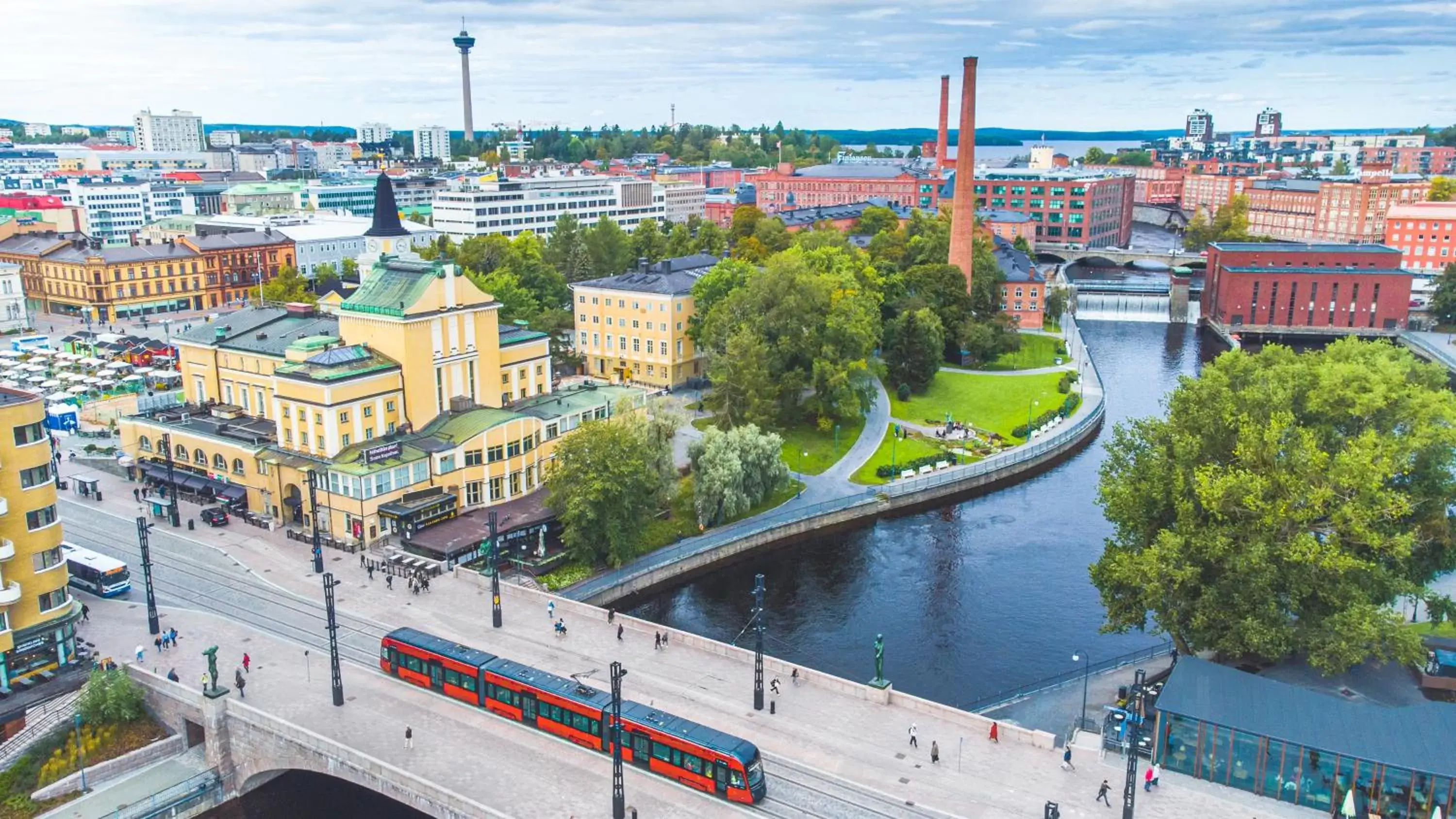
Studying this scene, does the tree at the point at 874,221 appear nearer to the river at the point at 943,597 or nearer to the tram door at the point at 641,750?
the river at the point at 943,597

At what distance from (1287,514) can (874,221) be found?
117 m

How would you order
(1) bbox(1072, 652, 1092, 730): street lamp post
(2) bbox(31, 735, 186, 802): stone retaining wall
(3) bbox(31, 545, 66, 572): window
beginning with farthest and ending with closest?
(3) bbox(31, 545, 66, 572): window, (1) bbox(1072, 652, 1092, 730): street lamp post, (2) bbox(31, 735, 186, 802): stone retaining wall

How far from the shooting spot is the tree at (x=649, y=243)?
139375mm

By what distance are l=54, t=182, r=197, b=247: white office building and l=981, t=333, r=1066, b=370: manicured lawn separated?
13678cm

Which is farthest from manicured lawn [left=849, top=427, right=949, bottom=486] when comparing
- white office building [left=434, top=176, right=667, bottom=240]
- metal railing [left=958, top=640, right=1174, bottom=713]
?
white office building [left=434, top=176, right=667, bottom=240]

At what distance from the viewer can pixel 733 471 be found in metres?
64.7

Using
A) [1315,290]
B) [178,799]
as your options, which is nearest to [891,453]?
[178,799]

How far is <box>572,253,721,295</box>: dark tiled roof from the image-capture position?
3809 inches

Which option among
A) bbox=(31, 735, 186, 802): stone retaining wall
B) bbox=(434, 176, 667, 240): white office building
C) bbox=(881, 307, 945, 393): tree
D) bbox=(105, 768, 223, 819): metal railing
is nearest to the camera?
bbox=(105, 768, 223, 819): metal railing

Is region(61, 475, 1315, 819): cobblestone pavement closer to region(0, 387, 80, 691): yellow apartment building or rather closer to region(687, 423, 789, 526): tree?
region(0, 387, 80, 691): yellow apartment building

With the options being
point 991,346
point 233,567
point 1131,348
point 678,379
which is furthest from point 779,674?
point 1131,348

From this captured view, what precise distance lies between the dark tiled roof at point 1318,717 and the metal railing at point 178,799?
1373 inches

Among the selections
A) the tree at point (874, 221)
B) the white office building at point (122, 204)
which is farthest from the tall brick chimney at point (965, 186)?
the white office building at point (122, 204)

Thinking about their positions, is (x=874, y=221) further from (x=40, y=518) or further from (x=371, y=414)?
(x=40, y=518)
